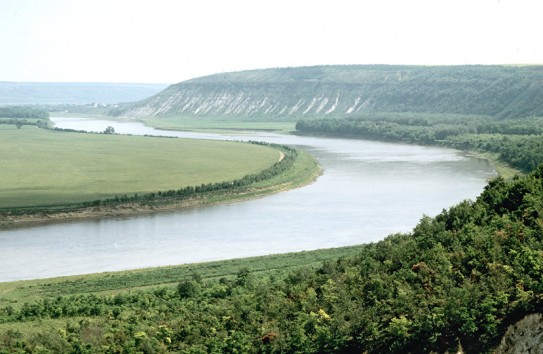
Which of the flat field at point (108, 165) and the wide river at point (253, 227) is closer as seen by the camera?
the wide river at point (253, 227)

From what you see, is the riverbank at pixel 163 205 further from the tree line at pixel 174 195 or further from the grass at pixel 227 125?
the grass at pixel 227 125

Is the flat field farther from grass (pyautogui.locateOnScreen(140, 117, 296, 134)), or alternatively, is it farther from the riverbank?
grass (pyautogui.locateOnScreen(140, 117, 296, 134))

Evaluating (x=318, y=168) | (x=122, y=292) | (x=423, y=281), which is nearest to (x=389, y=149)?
(x=318, y=168)

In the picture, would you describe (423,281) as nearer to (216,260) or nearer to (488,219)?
(488,219)

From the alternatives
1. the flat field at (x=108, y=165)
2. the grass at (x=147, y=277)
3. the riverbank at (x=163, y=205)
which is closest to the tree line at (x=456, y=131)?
the riverbank at (x=163, y=205)

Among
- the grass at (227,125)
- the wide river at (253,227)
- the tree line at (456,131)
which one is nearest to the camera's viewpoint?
the wide river at (253,227)

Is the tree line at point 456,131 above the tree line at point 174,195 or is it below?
above

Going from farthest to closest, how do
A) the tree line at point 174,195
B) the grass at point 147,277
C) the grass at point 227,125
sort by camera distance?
the grass at point 227,125 → the tree line at point 174,195 → the grass at point 147,277
